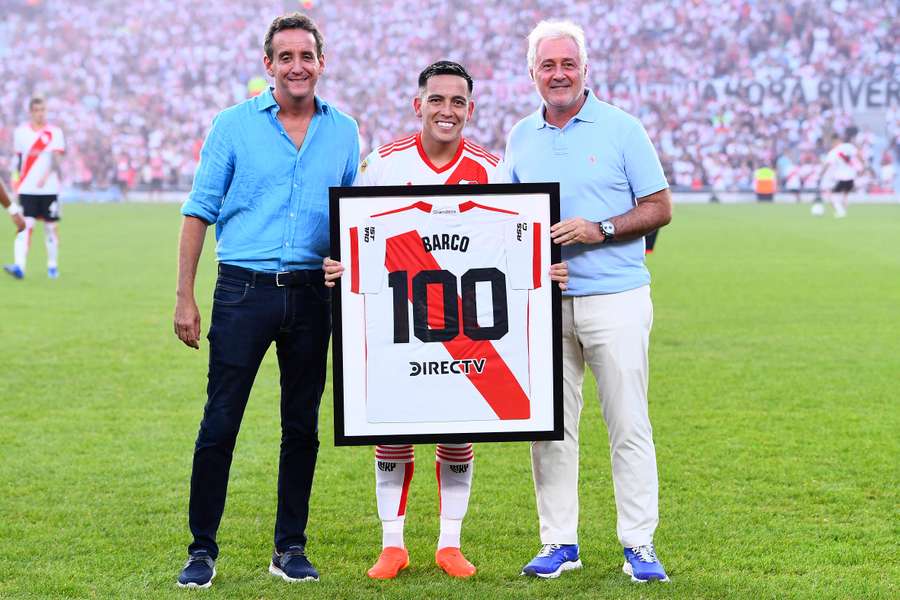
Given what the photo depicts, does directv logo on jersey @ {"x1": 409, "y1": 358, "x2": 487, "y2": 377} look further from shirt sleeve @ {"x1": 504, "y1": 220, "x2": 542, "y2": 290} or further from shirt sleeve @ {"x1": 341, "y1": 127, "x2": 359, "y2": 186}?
shirt sleeve @ {"x1": 341, "y1": 127, "x2": 359, "y2": 186}

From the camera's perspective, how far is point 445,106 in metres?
4.41

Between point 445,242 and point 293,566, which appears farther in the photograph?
point 293,566

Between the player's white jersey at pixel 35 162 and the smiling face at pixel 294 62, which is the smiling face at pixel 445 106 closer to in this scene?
the smiling face at pixel 294 62

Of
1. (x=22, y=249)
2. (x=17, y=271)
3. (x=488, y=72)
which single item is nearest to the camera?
(x=17, y=271)

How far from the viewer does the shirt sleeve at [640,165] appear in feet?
14.7

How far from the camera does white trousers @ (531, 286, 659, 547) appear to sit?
457 centimetres

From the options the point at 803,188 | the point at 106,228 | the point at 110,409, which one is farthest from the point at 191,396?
the point at 803,188

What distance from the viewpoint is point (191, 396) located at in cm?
863

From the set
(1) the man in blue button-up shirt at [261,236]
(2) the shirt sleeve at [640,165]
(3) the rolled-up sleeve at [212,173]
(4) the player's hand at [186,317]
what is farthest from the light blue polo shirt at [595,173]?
(4) the player's hand at [186,317]

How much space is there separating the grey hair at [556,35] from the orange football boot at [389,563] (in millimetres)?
1865

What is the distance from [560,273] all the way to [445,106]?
28.1 inches

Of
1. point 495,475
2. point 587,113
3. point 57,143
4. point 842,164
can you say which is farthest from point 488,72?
point 587,113

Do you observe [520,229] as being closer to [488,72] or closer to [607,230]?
[607,230]

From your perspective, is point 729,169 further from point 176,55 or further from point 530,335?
point 530,335
